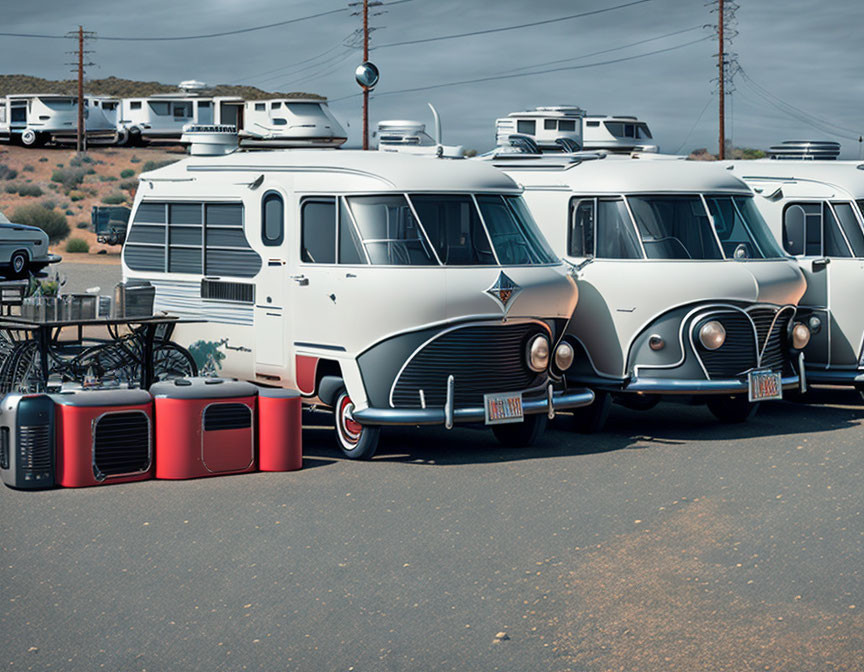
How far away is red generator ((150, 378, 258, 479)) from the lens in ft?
31.0

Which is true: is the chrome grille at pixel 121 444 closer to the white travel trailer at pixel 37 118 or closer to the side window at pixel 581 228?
the side window at pixel 581 228

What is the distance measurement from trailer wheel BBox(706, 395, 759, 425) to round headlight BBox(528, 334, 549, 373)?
8.66 ft

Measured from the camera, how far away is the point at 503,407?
10164 millimetres

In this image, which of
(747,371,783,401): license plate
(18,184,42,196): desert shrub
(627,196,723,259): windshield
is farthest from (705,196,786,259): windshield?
(18,184,42,196): desert shrub

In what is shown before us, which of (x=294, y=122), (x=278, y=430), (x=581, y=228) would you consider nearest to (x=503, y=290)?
(x=278, y=430)

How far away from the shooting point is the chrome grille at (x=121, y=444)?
9211 millimetres

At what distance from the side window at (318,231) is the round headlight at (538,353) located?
5.93ft

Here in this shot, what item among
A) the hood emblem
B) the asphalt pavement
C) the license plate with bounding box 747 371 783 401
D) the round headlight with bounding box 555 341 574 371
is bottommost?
the asphalt pavement

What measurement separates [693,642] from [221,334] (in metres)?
6.84

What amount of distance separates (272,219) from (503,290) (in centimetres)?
237

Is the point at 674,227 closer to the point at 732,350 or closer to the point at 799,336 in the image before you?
the point at 732,350

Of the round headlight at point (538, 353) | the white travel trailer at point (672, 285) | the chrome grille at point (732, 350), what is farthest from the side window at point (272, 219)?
the chrome grille at point (732, 350)

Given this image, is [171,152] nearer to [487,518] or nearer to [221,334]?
[221,334]

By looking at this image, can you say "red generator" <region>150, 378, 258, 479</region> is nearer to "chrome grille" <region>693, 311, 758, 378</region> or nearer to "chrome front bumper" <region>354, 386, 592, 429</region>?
"chrome front bumper" <region>354, 386, 592, 429</region>
